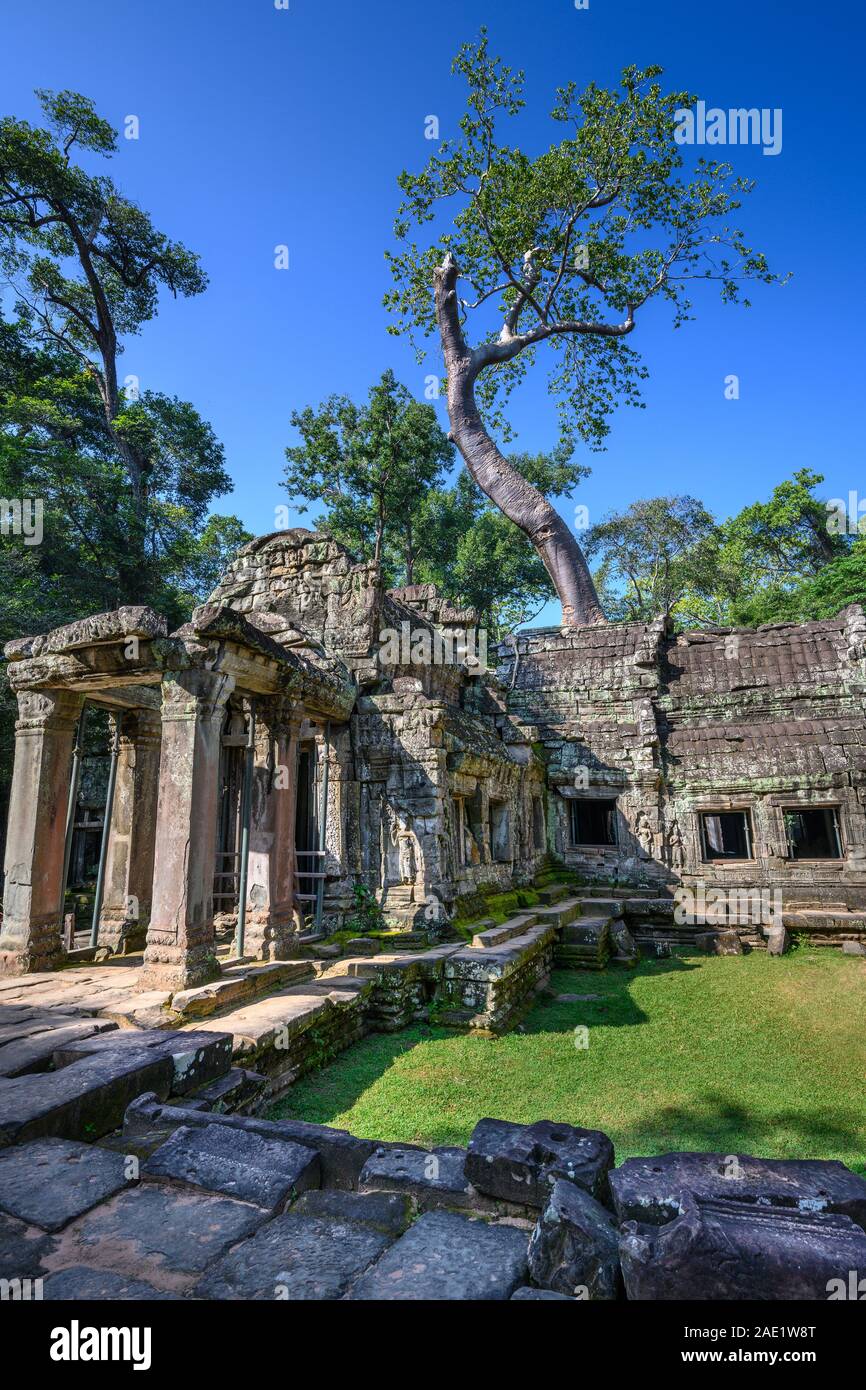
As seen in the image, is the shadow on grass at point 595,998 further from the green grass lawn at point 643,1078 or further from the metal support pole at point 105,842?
the metal support pole at point 105,842

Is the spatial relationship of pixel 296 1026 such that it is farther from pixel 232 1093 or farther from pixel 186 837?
pixel 186 837

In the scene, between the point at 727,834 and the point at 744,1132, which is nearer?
the point at 744,1132

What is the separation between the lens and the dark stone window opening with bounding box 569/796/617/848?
47.0ft

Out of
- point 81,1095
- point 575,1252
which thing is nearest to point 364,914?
point 81,1095

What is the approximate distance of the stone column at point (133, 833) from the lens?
7.97 meters

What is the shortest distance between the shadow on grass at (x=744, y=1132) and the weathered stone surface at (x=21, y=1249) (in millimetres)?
3297

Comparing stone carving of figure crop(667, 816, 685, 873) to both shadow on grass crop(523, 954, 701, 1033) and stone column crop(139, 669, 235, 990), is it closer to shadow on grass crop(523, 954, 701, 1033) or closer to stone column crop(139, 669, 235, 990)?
shadow on grass crop(523, 954, 701, 1033)

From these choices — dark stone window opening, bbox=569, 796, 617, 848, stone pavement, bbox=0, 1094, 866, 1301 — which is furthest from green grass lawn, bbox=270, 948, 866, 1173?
dark stone window opening, bbox=569, 796, 617, 848

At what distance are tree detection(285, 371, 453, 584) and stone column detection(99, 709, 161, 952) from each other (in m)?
18.3

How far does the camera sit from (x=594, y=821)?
15719mm

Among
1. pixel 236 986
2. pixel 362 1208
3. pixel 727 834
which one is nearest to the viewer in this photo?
pixel 362 1208

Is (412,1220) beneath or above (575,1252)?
beneath

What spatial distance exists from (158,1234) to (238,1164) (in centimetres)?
44
